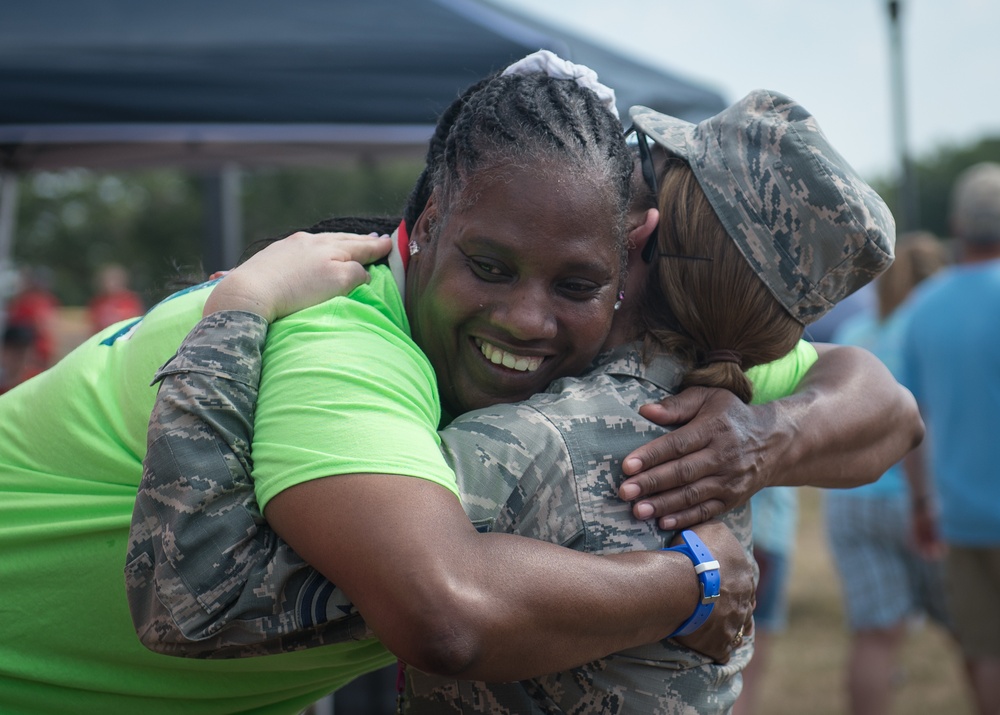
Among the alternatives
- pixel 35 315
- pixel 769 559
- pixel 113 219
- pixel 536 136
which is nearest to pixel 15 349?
pixel 35 315

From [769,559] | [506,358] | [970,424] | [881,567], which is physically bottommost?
[881,567]

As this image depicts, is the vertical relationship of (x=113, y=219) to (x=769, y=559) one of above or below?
below

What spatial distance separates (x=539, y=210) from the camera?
1.79m

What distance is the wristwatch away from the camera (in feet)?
5.69

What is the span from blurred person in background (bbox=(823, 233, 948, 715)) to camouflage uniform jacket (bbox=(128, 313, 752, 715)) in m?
3.81

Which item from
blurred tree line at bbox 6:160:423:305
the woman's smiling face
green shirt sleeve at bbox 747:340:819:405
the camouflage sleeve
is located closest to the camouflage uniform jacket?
the camouflage sleeve

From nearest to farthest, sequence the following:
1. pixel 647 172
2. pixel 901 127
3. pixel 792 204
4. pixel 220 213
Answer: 1. pixel 792 204
2. pixel 647 172
3. pixel 220 213
4. pixel 901 127

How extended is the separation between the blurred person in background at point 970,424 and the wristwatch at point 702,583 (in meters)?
3.69

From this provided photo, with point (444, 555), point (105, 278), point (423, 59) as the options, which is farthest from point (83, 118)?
point (105, 278)

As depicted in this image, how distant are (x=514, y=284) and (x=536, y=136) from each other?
0.26 meters

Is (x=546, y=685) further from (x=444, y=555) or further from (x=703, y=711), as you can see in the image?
(x=444, y=555)

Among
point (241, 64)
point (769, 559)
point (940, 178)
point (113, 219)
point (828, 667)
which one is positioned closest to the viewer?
point (241, 64)

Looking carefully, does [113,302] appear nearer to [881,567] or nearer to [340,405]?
[881,567]

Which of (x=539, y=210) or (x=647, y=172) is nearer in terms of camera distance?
(x=539, y=210)
